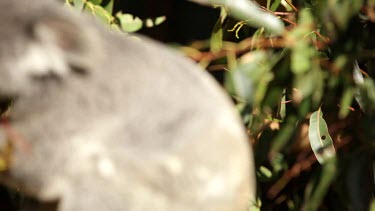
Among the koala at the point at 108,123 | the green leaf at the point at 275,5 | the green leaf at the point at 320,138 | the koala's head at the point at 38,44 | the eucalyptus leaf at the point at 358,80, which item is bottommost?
the green leaf at the point at 320,138

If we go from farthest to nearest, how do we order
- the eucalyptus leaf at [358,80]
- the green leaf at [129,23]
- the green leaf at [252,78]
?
the green leaf at [129,23], the eucalyptus leaf at [358,80], the green leaf at [252,78]

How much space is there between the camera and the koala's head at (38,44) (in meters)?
1.48

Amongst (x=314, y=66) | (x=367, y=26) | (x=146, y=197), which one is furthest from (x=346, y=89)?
(x=146, y=197)

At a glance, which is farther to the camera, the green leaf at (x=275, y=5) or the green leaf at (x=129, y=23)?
the green leaf at (x=129, y=23)

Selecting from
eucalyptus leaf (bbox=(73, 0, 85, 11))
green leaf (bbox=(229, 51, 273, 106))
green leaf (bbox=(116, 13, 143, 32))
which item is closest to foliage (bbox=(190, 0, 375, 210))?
green leaf (bbox=(229, 51, 273, 106))

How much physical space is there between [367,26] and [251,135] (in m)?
0.45

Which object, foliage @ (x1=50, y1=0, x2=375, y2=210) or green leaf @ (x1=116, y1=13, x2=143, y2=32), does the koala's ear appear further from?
green leaf @ (x1=116, y1=13, x2=143, y2=32)

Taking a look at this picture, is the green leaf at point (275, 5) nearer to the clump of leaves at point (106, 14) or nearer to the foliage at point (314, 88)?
the foliage at point (314, 88)

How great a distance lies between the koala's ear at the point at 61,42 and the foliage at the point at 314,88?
0.45m

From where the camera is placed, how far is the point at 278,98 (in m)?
2.01

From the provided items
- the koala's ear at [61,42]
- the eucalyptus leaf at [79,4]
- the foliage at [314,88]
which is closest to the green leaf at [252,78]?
the foliage at [314,88]

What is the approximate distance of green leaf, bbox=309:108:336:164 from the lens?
85.9 inches

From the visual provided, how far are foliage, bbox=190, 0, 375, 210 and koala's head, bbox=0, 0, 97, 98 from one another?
0.46 m

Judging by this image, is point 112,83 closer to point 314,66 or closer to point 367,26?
→ point 314,66
